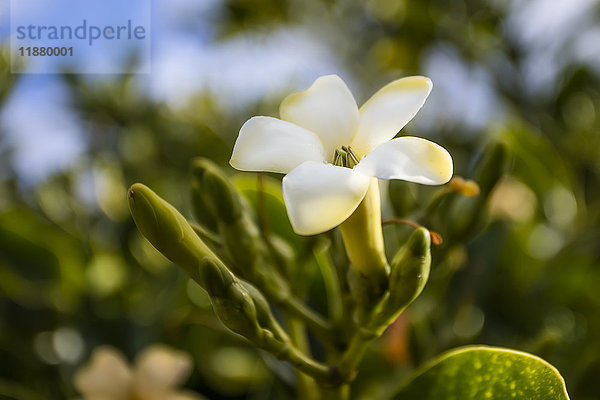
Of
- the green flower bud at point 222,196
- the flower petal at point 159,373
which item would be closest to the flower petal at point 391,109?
the green flower bud at point 222,196

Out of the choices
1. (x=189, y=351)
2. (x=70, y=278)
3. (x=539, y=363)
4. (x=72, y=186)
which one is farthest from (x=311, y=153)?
(x=72, y=186)

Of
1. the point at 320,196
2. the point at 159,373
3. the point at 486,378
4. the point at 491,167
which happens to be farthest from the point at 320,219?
the point at 159,373

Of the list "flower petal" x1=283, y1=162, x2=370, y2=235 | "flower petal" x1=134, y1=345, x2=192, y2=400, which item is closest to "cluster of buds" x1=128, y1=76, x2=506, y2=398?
"flower petal" x1=283, y1=162, x2=370, y2=235

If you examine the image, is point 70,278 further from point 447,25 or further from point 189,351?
point 447,25

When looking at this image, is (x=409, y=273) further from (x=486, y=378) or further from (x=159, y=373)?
(x=159, y=373)

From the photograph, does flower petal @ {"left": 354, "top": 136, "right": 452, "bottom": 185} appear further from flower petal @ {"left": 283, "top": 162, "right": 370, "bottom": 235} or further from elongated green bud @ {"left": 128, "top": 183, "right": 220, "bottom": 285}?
elongated green bud @ {"left": 128, "top": 183, "right": 220, "bottom": 285}

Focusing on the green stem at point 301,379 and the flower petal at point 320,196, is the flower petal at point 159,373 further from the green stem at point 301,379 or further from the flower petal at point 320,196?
the flower petal at point 320,196
